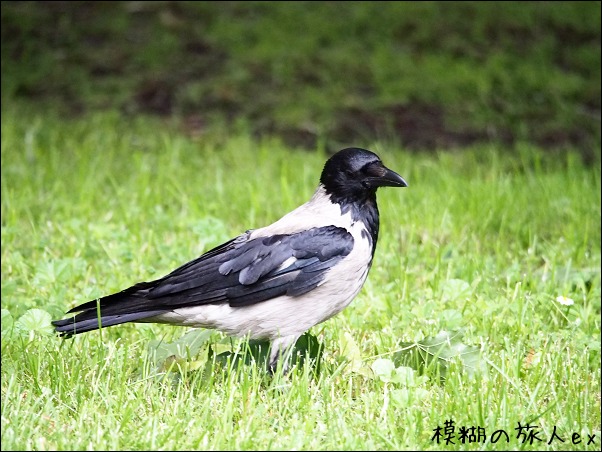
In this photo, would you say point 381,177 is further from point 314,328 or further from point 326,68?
point 326,68

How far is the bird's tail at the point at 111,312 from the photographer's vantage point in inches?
155

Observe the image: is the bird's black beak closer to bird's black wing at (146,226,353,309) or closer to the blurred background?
bird's black wing at (146,226,353,309)

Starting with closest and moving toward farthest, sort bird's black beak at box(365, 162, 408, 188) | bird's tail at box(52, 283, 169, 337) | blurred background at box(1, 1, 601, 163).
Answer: bird's tail at box(52, 283, 169, 337)
bird's black beak at box(365, 162, 408, 188)
blurred background at box(1, 1, 601, 163)

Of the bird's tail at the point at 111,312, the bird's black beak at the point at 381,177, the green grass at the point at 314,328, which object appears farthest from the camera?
the bird's black beak at the point at 381,177

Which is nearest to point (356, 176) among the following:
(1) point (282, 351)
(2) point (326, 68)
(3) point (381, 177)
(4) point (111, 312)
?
(3) point (381, 177)

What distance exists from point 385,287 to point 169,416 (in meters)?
2.09

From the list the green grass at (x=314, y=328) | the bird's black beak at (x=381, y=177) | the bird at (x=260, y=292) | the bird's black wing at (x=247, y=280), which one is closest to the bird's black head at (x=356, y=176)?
the bird's black beak at (x=381, y=177)

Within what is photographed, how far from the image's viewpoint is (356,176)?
4238mm

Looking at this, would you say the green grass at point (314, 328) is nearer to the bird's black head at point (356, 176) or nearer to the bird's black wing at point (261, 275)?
the bird's black wing at point (261, 275)

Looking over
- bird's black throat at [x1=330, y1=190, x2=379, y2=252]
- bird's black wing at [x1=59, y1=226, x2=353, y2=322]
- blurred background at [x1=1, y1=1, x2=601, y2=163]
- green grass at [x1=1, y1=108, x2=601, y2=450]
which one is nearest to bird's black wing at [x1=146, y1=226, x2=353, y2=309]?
bird's black wing at [x1=59, y1=226, x2=353, y2=322]

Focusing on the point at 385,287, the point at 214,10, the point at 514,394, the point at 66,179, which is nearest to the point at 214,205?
the point at 66,179

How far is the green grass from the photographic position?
343cm

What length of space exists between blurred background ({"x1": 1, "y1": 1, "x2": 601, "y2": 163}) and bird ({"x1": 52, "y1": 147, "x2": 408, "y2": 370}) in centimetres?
432

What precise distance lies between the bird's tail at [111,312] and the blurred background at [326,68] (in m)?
4.48
